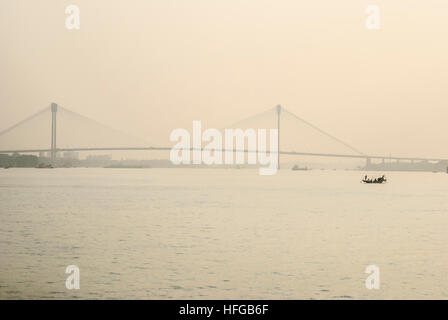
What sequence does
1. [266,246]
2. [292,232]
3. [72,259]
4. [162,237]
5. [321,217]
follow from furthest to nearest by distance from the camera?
[321,217] < [292,232] < [162,237] < [266,246] < [72,259]

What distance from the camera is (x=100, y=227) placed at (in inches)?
845

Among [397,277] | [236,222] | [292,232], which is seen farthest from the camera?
[236,222]

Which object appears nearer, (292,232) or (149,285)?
(149,285)

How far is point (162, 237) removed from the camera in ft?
61.3

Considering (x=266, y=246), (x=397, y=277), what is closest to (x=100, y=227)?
(x=266, y=246)

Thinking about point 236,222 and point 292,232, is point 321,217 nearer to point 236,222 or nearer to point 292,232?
point 236,222

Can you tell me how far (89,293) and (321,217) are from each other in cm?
1760

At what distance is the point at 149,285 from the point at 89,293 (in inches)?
44.9

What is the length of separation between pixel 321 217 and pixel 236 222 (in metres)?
4.82
